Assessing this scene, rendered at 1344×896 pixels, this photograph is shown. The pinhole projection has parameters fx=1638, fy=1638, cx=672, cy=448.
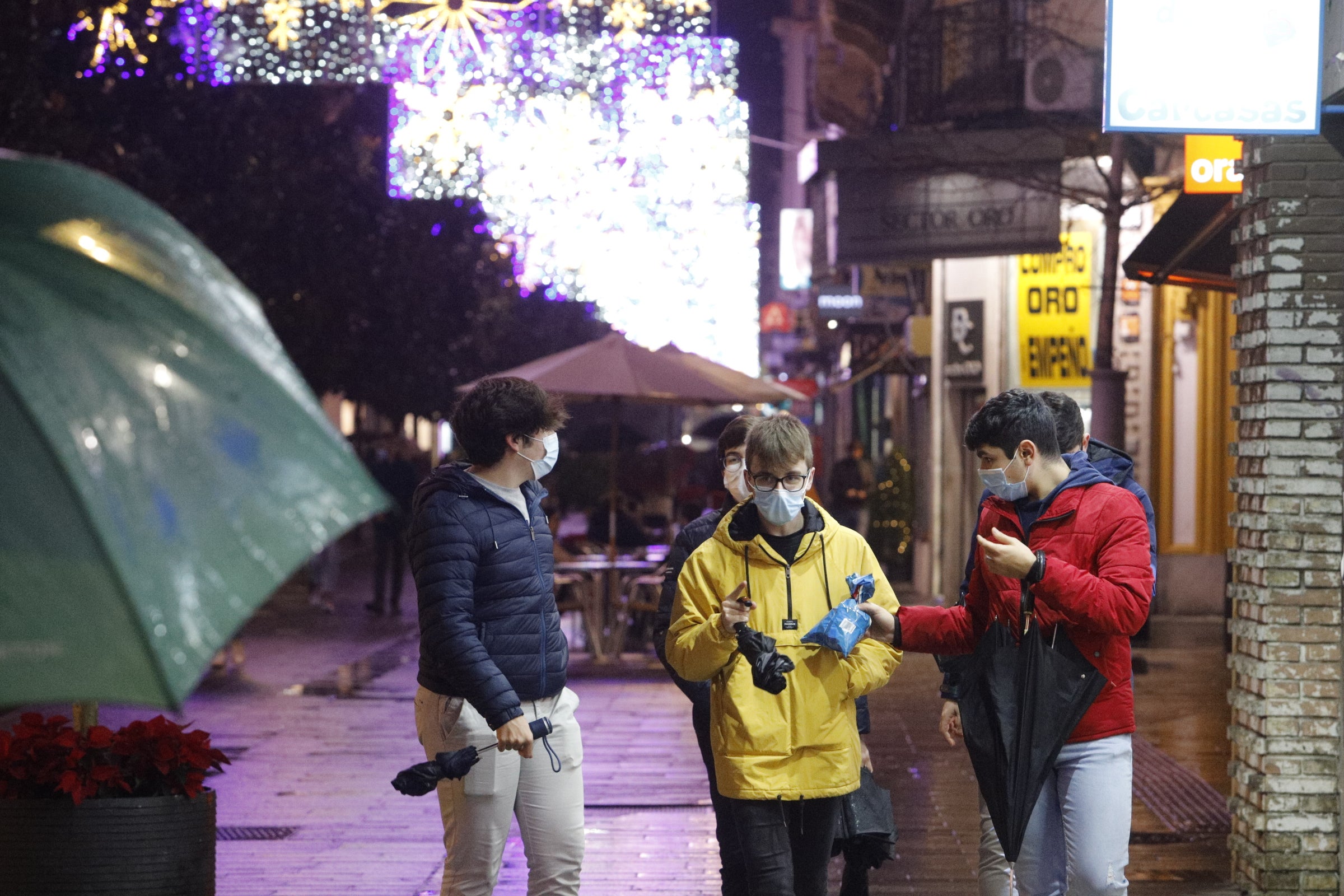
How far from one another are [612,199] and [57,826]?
17484 millimetres

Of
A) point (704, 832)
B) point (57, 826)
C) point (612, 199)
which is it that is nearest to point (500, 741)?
point (57, 826)

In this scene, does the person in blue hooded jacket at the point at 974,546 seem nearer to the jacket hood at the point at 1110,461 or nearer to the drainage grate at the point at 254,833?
the jacket hood at the point at 1110,461

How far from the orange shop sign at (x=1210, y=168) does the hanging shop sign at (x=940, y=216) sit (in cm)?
634

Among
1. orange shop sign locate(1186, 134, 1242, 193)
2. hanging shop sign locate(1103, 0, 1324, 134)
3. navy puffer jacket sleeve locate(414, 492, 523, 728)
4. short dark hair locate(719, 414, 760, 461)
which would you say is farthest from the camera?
orange shop sign locate(1186, 134, 1242, 193)

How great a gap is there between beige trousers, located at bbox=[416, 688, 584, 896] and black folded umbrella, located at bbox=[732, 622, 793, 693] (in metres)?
0.81

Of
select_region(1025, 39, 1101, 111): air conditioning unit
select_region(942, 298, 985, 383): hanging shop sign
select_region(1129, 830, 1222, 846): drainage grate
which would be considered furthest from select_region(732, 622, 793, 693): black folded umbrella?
select_region(942, 298, 985, 383): hanging shop sign

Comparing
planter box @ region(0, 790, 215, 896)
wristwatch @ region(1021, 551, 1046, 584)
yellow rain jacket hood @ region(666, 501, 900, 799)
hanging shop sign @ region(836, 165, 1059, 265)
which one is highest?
hanging shop sign @ region(836, 165, 1059, 265)

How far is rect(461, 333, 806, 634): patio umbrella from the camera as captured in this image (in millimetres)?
14523

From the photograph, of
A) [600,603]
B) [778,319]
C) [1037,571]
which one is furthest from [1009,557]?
[778,319]

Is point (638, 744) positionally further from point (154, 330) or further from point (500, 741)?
point (154, 330)

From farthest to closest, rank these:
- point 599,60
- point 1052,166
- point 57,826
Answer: point 599,60 → point 1052,166 → point 57,826

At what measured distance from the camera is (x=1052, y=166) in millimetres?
16078

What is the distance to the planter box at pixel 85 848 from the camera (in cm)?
491

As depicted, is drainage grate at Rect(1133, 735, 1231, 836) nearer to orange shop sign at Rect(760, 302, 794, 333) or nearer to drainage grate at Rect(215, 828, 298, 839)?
drainage grate at Rect(215, 828, 298, 839)
